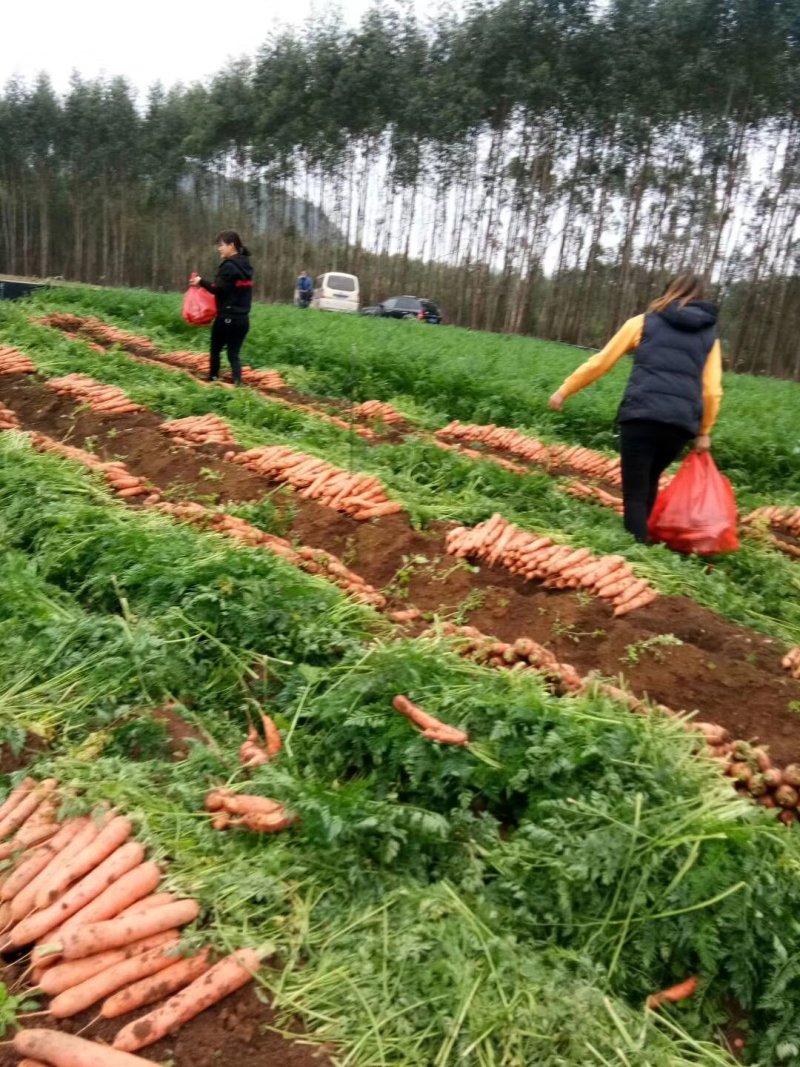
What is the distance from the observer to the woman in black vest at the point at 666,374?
4898mm

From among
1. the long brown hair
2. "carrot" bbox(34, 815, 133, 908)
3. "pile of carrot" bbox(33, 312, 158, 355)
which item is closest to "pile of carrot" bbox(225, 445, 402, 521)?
the long brown hair

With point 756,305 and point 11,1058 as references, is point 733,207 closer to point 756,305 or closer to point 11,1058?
point 756,305

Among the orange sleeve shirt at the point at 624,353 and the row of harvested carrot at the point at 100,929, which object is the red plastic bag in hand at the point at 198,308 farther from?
the row of harvested carrot at the point at 100,929

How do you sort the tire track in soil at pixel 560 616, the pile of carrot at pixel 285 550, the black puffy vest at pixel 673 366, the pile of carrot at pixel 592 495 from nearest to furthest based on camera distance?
the tire track in soil at pixel 560 616 < the pile of carrot at pixel 285 550 < the black puffy vest at pixel 673 366 < the pile of carrot at pixel 592 495

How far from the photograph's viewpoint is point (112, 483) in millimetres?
5262

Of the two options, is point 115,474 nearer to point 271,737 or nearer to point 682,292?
point 271,737

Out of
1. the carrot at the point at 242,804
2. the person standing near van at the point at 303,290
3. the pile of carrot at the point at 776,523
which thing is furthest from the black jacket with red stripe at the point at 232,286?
the person standing near van at the point at 303,290

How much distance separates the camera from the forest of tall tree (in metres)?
26.2

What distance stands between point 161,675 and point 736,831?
2.17 m

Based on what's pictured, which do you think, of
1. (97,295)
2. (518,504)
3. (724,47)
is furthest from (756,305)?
(518,504)

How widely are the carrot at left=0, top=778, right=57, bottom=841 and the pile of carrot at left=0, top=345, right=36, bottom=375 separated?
22.9 ft

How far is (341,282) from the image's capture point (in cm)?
2728

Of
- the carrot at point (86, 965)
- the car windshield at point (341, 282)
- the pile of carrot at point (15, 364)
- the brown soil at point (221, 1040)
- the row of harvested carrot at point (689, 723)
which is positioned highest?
the car windshield at point (341, 282)

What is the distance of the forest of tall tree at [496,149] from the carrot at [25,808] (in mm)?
28177
